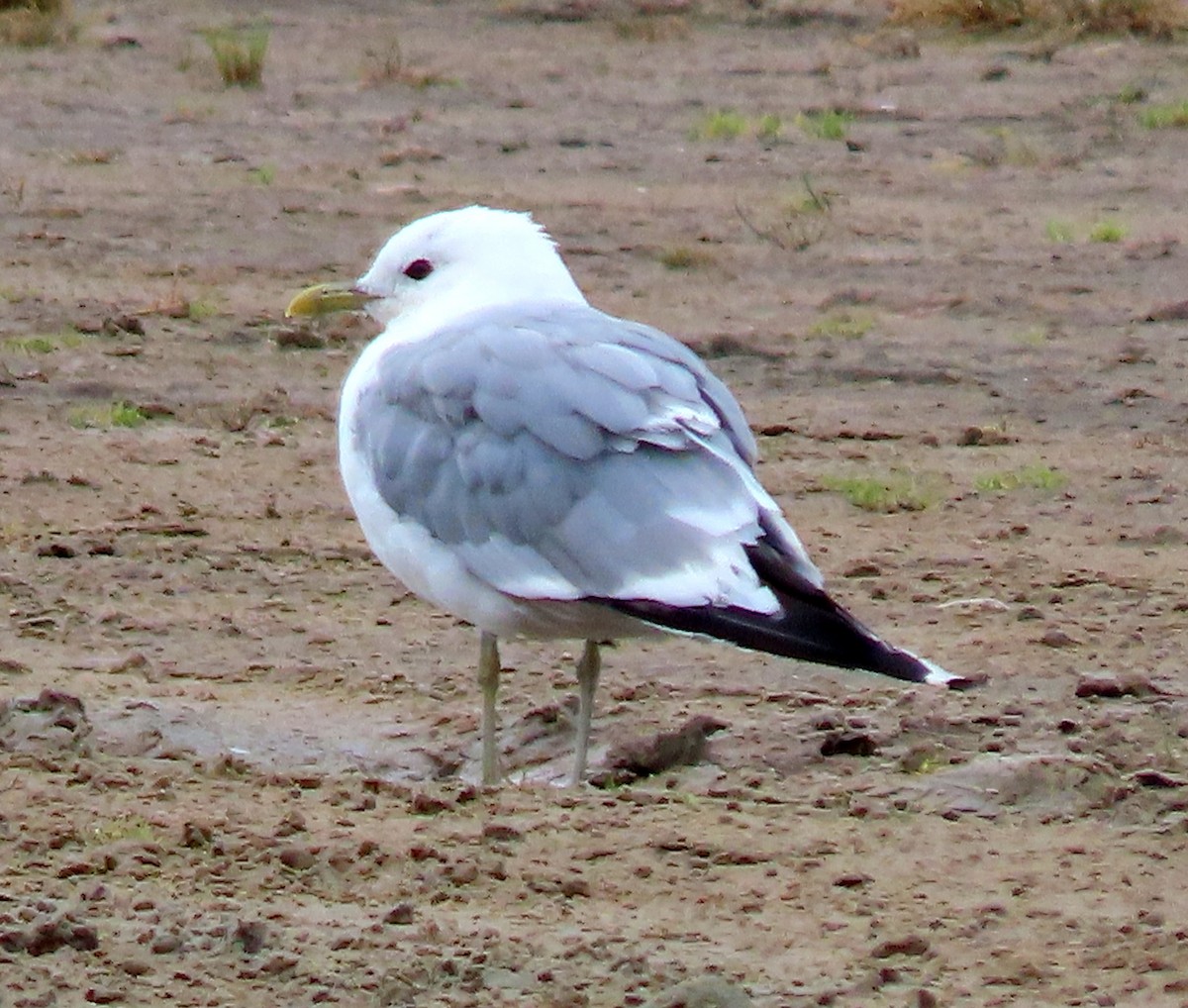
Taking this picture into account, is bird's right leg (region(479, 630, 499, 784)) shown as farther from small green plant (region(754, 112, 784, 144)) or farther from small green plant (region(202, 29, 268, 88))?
Answer: small green plant (region(202, 29, 268, 88))

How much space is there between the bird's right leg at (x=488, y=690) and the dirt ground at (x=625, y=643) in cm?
8

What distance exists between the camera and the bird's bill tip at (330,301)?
5.98m

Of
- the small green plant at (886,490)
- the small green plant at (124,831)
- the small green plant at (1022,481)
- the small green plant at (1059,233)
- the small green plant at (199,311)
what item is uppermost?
the small green plant at (124,831)

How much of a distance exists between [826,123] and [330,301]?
6.99m

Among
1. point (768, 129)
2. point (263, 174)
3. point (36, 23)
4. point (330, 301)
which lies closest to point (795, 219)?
point (768, 129)

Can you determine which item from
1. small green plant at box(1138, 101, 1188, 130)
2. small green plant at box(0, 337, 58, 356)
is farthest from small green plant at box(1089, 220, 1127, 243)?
small green plant at box(0, 337, 58, 356)

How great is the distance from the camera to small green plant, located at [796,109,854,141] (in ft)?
41.4

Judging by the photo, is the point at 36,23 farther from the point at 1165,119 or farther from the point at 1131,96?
the point at 1165,119

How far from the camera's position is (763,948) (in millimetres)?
4074

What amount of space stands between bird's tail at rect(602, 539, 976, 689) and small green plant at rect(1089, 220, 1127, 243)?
635 centimetres

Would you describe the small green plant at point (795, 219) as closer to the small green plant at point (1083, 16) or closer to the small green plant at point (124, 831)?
the small green plant at point (1083, 16)

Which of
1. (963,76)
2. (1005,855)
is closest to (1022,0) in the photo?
(963,76)

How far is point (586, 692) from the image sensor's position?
17.3 ft

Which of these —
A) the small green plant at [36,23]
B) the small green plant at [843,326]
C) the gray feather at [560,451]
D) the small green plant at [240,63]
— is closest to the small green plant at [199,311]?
the small green plant at [843,326]
